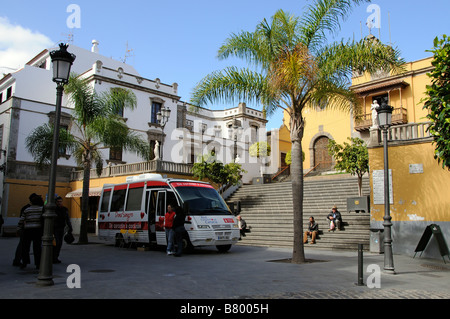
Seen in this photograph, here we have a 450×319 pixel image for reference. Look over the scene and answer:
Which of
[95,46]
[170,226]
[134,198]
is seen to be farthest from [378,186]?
[95,46]

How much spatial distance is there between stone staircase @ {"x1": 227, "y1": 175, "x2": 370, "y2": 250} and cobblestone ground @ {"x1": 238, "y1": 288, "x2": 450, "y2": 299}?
815 cm

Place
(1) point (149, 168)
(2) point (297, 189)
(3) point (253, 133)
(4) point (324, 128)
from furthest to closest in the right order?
(3) point (253, 133) < (4) point (324, 128) < (1) point (149, 168) < (2) point (297, 189)

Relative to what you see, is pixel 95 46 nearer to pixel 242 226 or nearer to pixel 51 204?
pixel 242 226

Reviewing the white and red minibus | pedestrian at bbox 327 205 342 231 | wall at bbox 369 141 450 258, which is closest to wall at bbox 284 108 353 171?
pedestrian at bbox 327 205 342 231

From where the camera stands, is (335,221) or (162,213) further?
(335,221)

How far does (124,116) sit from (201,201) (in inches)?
835

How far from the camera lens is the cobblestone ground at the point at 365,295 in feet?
21.5

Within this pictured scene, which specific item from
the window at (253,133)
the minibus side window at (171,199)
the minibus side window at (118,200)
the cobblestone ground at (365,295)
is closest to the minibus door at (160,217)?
the minibus side window at (171,199)

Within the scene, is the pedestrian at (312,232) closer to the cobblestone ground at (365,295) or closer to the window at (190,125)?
the cobblestone ground at (365,295)

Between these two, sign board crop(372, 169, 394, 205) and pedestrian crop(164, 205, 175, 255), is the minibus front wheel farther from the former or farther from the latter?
sign board crop(372, 169, 394, 205)

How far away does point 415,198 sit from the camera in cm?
1384

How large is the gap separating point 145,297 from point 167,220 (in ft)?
23.2

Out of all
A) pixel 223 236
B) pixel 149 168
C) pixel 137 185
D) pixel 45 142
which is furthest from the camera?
pixel 149 168
